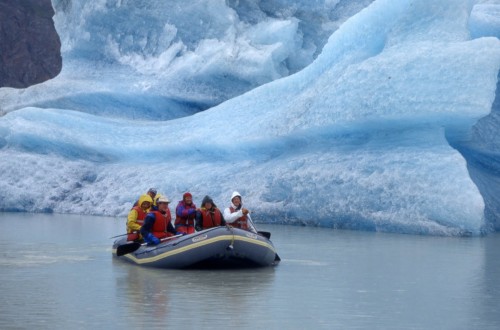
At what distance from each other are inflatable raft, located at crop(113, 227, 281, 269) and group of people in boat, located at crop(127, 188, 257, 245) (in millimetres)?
149

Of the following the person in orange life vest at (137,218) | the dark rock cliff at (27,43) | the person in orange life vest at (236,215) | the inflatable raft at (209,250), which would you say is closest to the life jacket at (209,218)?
the person in orange life vest at (236,215)

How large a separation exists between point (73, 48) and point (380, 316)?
14.5 m

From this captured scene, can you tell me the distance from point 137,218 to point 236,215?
1010 millimetres

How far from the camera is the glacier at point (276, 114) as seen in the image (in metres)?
13.3

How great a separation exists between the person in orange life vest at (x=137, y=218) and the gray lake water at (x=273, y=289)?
0.30m

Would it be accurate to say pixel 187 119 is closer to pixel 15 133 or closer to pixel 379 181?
pixel 15 133

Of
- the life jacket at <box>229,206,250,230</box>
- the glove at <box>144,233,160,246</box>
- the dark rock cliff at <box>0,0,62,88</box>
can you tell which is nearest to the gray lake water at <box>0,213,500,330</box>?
the glove at <box>144,233,160,246</box>

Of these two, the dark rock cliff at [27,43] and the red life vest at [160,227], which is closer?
the red life vest at [160,227]

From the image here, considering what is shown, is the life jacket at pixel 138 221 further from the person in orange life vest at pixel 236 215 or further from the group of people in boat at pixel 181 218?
the person in orange life vest at pixel 236 215

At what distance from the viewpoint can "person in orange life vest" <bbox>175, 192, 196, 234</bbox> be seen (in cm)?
962

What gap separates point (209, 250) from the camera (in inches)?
351

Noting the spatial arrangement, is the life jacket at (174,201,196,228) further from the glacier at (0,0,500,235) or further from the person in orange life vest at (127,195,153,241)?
the glacier at (0,0,500,235)

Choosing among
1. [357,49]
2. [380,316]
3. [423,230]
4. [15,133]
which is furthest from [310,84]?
[380,316]

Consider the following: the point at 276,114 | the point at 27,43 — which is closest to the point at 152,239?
the point at 276,114
